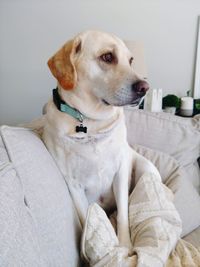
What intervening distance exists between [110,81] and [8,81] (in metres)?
1.51

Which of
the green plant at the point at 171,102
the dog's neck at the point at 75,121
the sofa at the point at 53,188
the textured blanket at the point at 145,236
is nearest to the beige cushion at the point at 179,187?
the sofa at the point at 53,188

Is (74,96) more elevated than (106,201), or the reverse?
(74,96)

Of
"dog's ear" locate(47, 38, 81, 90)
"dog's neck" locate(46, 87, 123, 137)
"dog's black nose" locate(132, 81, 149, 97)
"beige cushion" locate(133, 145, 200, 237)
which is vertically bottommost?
"beige cushion" locate(133, 145, 200, 237)

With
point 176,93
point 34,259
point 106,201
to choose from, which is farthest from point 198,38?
point 34,259

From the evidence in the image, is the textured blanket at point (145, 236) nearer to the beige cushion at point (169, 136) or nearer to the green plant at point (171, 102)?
the beige cushion at point (169, 136)

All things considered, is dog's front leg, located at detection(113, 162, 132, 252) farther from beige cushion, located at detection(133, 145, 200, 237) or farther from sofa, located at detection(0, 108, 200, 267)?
beige cushion, located at detection(133, 145, 200, 237)

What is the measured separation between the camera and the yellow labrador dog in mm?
970

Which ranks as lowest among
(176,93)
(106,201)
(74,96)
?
(106,201)

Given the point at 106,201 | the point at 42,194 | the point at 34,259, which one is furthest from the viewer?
the point at 106,201

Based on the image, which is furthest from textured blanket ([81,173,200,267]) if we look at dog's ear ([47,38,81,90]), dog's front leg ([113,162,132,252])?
dog's ear ([47,38,81,90])

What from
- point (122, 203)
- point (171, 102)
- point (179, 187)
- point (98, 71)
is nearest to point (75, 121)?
point (98, 71)

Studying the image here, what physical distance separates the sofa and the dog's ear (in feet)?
0.70

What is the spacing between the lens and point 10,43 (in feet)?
7.32

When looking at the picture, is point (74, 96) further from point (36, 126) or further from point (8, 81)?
point (8, 81)
